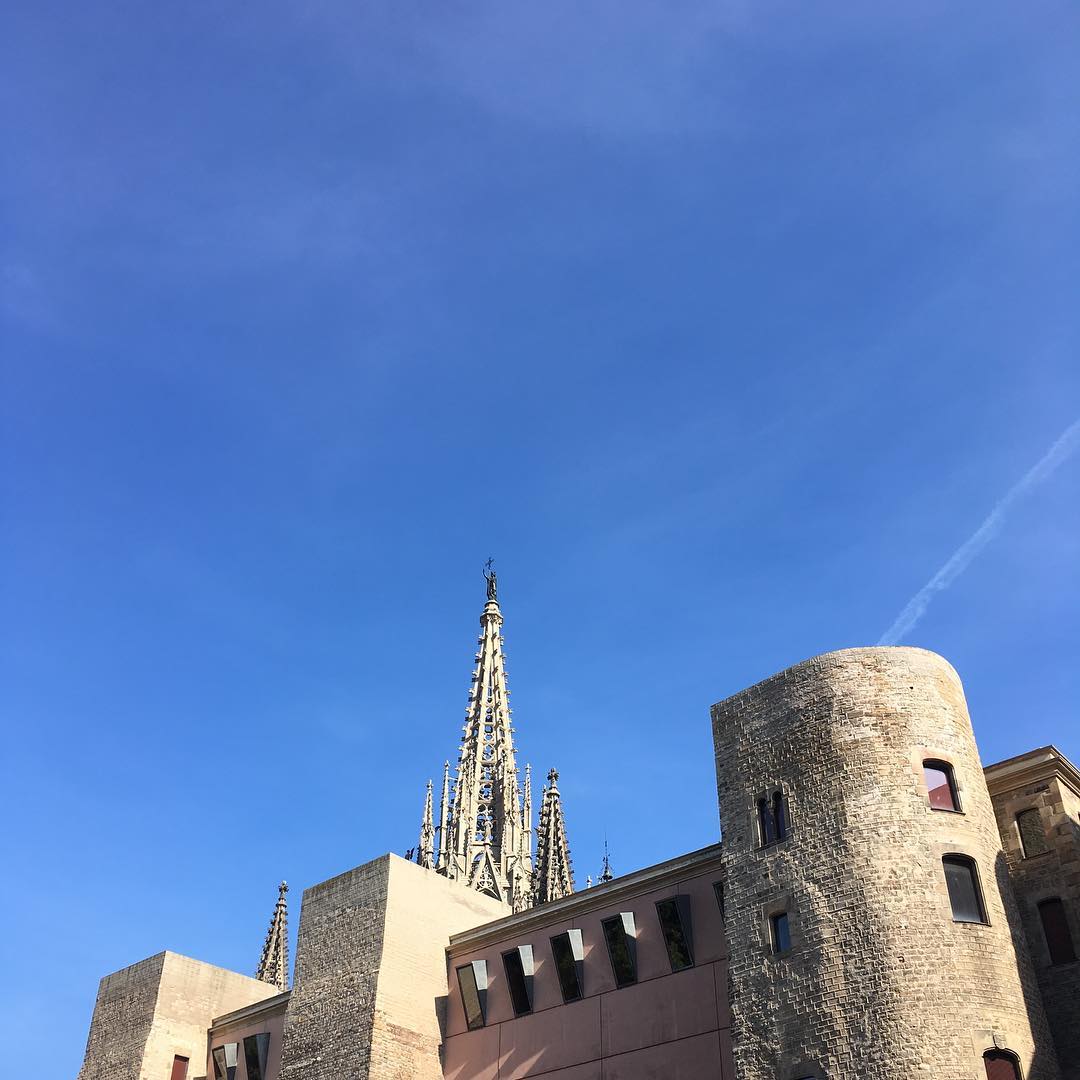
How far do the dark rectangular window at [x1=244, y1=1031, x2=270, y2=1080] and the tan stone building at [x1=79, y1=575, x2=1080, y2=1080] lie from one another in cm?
9

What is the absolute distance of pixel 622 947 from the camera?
31359 millimetres

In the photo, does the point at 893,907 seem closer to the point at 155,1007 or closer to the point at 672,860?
the point at 672,860

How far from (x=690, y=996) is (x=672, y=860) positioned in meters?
3.31

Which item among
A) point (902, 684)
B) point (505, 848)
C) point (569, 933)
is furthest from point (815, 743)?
point (505, 848)

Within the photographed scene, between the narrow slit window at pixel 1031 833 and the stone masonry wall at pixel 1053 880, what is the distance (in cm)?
7

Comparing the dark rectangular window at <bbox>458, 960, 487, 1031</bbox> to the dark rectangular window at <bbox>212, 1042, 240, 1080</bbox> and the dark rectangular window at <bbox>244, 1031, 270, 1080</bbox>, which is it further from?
the dark rectangular window at <bbox>212, 1042, 240, 1080</bbox>

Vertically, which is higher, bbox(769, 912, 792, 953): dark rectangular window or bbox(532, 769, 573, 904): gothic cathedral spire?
bbox(532, 769, 573, 904): gothic cathedral spire

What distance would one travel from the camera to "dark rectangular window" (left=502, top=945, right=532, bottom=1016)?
108 ft

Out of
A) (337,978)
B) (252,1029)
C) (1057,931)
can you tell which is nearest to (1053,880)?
(1057,931)

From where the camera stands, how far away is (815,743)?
27.1 meters

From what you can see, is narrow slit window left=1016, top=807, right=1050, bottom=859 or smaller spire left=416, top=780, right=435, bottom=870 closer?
narrow slit window left=1016, top=807, right=1050, bottom=859

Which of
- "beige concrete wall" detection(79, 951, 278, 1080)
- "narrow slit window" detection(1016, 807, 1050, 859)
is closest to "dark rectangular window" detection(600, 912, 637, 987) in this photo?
"narrow slit window" detection(1016, 807, 1050, 859)

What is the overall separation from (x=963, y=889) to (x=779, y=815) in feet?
13.2

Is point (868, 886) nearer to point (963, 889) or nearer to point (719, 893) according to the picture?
point (963, 889)
